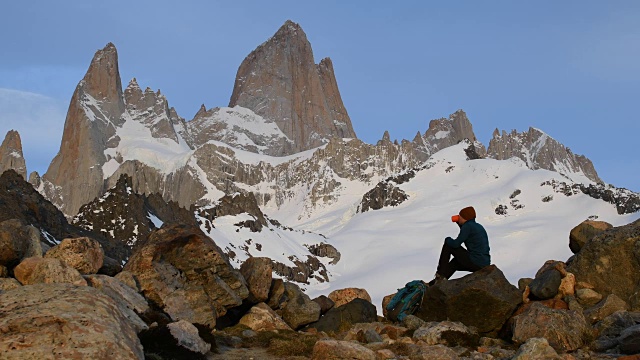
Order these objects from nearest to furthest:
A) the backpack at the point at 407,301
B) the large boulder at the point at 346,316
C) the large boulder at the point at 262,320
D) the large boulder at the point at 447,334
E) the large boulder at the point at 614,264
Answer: the large boulder at the point at 447,334
the large boulder at the point at 614,264
the backpack at the point at 407,301
the large boulder at the point at 262,320
the large boulder at the point at 346,316

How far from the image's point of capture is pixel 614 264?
72.7 feet

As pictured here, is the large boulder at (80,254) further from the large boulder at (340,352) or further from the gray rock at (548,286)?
the gray rock at (548,286)

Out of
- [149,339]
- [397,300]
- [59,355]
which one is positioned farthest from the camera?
[397,300]

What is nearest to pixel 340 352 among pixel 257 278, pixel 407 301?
pixel 407 301

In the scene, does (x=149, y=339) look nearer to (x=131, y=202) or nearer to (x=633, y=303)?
(x=633, y=303)

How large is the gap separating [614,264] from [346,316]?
11.0m

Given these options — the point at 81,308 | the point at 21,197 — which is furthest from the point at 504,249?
the point at 81,308

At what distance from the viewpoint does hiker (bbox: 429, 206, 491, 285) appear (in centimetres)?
2281

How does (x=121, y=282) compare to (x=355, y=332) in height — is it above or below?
above

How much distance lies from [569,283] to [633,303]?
202 centimetres

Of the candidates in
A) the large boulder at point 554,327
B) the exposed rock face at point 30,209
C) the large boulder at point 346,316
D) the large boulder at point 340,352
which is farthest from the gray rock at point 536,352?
the exposed rock face at point 30,209

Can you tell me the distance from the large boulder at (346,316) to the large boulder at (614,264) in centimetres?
888

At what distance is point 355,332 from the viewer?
71.7 ft

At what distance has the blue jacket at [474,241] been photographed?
897 inches
